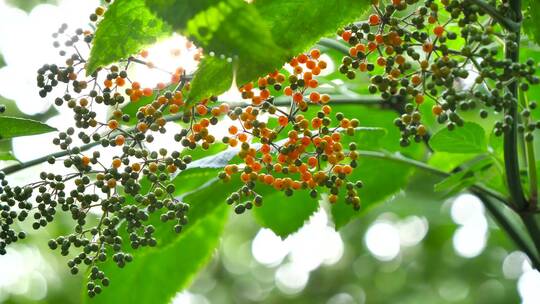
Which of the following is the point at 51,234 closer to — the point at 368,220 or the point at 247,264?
the point at 368,220

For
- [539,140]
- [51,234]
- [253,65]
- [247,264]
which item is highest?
[247,264]

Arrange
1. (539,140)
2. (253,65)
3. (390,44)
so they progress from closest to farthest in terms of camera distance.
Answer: (253,65) → (390,44) → (539,140)

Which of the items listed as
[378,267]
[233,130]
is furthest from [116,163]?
[378,267]

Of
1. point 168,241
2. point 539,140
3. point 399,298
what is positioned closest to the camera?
point 168,241

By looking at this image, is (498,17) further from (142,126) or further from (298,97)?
(142,126)

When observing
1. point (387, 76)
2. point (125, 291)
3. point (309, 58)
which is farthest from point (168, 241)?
point (387, 76)

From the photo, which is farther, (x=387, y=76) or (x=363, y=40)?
(x=363, y=40)

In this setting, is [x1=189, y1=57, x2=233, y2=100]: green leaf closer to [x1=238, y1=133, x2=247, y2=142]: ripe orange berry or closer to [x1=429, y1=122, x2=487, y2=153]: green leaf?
[x1=238, y1=133, x2=247, y2=142]: ripe orange berry
